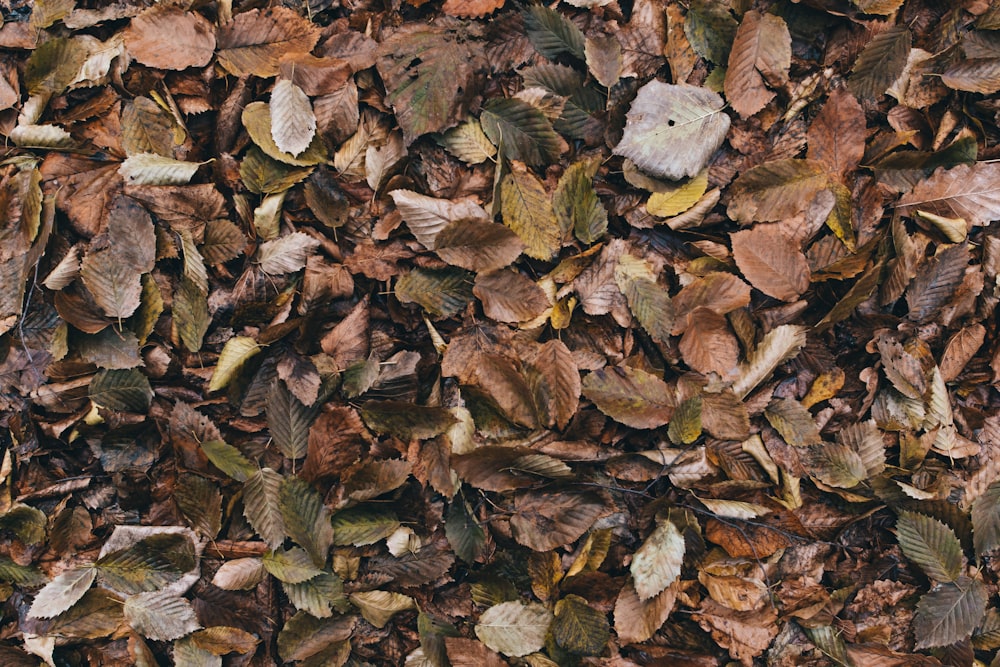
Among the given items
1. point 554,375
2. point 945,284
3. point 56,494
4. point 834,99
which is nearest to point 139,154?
point 56,494

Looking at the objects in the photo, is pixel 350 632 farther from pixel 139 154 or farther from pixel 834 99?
pixel 834 99

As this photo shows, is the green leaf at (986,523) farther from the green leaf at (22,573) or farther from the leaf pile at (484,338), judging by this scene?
the green leaf at (22,573)

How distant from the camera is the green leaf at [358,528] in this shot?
5.17 ft

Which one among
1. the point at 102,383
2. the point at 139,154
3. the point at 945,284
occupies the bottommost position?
the point at 102,383

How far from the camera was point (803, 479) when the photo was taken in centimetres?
164

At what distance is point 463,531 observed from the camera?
5.18ft

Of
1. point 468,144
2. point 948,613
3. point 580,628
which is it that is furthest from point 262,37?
point 948,613

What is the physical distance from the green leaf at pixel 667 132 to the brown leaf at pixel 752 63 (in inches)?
3.0

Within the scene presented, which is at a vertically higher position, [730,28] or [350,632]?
[730,28]

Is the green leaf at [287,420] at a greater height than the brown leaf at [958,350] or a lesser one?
lesser

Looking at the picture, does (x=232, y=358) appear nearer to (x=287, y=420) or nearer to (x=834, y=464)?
(x=287, y=420)

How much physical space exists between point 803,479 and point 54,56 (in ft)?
6.47

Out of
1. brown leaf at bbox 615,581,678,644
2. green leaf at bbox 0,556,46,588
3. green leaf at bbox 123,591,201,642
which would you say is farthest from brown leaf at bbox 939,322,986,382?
green leaf at bbox 0,556,46,588

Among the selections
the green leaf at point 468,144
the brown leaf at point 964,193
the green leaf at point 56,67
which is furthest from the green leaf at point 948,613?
the green leaf at point 56,67
